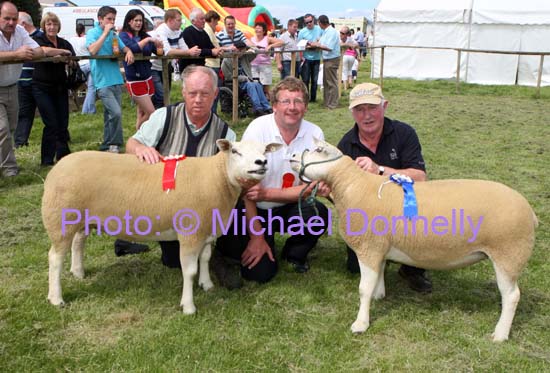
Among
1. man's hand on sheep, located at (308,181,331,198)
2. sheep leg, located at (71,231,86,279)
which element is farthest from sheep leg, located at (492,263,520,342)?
sheep leg, located at (71,231,86,279)

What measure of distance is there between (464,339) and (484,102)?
469 inches

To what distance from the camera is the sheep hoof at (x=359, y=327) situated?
303 cm

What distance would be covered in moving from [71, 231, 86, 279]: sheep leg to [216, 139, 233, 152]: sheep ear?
1338 millimetres

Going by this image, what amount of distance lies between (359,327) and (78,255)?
2.04 metres

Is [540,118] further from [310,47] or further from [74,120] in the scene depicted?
[74,120]

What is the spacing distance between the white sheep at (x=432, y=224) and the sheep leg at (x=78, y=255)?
5.67ft

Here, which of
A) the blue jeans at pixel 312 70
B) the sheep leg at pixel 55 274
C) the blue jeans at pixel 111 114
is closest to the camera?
the sheep leg at pixel 55 274

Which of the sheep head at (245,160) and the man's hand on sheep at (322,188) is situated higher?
the sheep head at (245,160)

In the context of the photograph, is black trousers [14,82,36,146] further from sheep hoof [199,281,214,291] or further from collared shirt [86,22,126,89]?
sheep hoof [199,281,214,291]

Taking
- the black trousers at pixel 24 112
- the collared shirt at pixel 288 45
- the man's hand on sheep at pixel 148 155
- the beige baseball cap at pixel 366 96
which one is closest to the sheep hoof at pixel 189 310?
the man's hand on sheep at pixel 148 155

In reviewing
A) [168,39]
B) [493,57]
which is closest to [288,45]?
[168,39]

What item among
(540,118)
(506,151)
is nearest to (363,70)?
(540,118)

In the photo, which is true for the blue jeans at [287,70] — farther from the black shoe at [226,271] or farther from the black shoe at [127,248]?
the black shoe at [226,271]

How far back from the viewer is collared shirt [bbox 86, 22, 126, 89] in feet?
23.3
